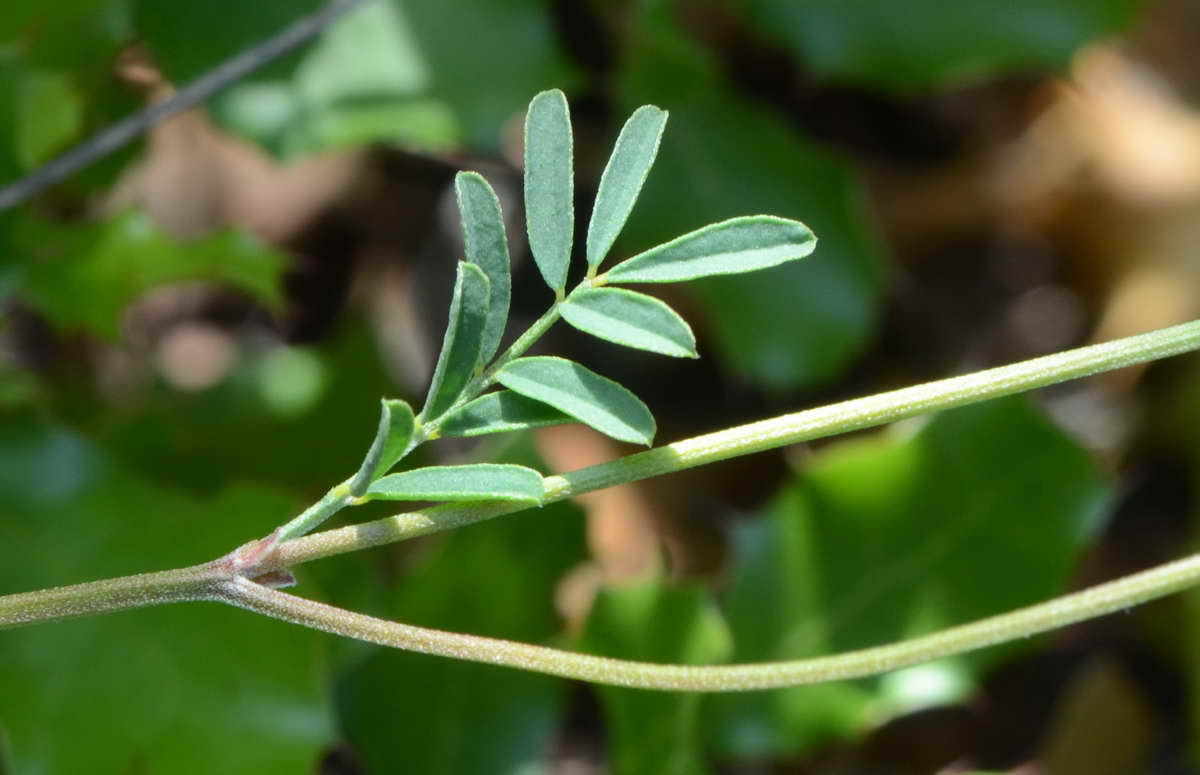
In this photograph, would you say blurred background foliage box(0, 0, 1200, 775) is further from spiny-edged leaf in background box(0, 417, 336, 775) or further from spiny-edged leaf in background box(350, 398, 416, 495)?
spiny-edged leaf in background box(350, 398, 416, 495)

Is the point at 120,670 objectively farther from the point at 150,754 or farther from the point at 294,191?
the point at 294,191

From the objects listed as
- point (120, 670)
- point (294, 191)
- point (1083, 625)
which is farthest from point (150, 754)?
point (1083, 625)

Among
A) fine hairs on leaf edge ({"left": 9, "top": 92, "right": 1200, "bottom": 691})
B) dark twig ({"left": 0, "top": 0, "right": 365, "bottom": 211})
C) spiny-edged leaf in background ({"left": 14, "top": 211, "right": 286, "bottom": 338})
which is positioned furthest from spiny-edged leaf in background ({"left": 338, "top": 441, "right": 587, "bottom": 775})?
fine hairs on leaf edge ({"left": 9, "top": 92, "right": 1200, "bottom": 691})

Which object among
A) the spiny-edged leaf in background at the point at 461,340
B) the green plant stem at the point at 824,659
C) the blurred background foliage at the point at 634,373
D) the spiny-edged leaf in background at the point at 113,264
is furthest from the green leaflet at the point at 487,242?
the spiny-edged leaf in background at the point at 113,264

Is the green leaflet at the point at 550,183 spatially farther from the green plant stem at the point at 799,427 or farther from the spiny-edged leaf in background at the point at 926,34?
the spiny-edged leaf in background at the point at 926,34

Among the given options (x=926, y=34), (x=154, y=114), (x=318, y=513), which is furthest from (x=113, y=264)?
(x=926, y=34)

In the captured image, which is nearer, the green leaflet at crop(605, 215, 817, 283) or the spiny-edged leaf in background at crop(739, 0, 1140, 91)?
the green leaflet at crop(605, 215, 817, 283)
